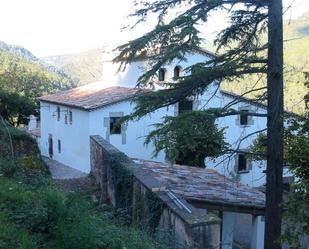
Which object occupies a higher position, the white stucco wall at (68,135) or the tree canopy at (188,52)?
the tree canopy at (188,52)

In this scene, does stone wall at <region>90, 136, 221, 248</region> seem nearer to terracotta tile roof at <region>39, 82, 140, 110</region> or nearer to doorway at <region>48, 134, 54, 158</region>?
terracotta tile roof at <region>39, 82, 140, 110</region>

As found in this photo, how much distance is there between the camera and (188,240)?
6.20 metres

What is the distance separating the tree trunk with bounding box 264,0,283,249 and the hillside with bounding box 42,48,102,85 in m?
114

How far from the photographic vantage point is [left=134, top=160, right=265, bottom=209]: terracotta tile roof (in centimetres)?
969

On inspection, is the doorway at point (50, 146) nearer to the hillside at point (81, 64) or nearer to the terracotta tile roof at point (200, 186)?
the terracotta tile roof at point (200, 186)

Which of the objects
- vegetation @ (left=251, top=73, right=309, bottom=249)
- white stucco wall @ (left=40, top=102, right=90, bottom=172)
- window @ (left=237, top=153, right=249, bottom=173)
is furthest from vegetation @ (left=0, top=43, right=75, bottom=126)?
vegetation @ (left=251, top=73, right=309, bottom=249)

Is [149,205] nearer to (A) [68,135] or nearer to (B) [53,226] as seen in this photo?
(B) [53,226]

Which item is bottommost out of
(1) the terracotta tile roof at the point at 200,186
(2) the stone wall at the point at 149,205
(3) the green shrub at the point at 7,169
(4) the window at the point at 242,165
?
(4) the window at the point at 242,165

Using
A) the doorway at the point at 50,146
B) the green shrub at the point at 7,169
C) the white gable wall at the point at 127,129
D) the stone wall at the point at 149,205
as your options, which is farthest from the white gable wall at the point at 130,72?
the green shrub at the point at 7,169

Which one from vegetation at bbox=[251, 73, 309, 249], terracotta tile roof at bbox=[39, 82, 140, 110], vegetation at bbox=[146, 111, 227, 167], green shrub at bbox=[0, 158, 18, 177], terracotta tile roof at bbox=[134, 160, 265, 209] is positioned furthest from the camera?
terracotta tile roof at bbox=[39, 82, 140, 110]

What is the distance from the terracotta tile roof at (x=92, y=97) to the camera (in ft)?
78.1

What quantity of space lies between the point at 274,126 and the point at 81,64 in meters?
149

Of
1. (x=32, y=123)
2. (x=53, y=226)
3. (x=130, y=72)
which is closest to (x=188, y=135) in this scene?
(x=53, y=226)

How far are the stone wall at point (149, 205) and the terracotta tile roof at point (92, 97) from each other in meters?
10.3
